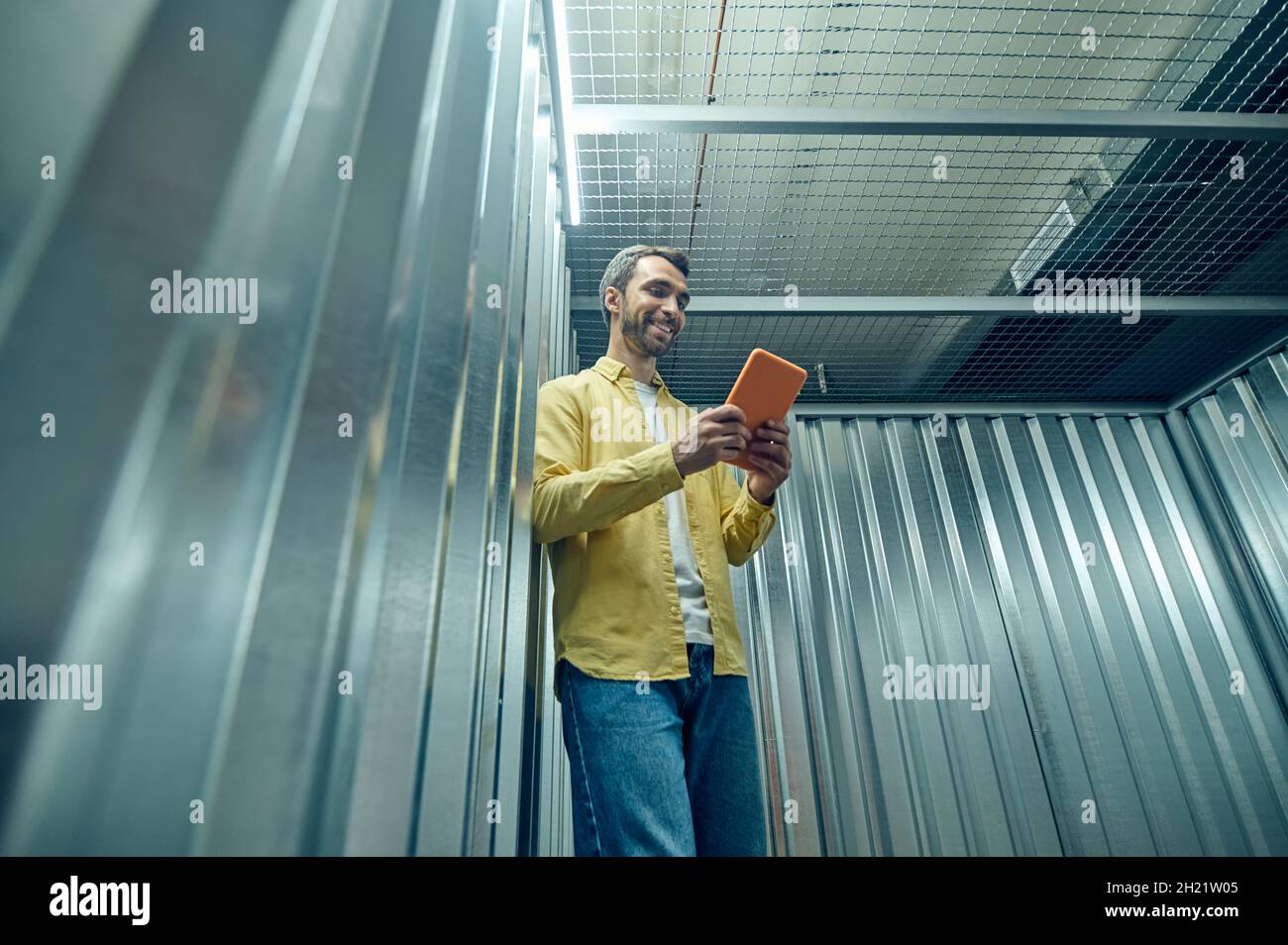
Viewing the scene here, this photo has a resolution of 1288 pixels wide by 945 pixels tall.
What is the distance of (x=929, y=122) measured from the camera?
1.58 metres

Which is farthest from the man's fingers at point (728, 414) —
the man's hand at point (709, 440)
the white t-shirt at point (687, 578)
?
the white t-shirt at point (687, 578)

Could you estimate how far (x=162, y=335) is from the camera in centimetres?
45

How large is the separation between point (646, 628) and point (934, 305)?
1859 millimetres

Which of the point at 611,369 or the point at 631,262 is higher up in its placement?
the point at 631,262

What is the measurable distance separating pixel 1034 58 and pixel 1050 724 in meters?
2.22

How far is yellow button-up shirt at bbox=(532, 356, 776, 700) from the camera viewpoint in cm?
96

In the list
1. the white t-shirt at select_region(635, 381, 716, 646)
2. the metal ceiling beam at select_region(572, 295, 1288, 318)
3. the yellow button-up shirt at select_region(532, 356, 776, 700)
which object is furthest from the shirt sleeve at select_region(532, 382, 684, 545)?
the metal ceiling beam at select_region(572, 295, 1288, 318)

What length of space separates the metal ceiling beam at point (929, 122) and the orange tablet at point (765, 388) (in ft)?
2.69

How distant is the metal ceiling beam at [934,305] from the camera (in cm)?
223

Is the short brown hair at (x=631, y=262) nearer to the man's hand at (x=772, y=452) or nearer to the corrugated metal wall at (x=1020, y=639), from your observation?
the man's hand at (x=772, y=452)

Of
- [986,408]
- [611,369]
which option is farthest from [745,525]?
[986,408]

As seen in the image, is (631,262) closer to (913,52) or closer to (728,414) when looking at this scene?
(728,414)
